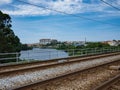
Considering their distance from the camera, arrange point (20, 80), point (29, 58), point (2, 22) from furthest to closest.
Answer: point (2, 22)
point (29, 58)
point (20, 80)

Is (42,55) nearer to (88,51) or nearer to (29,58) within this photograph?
(29,58)

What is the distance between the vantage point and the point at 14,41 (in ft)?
169

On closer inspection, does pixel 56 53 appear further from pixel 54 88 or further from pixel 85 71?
pixel 54 88

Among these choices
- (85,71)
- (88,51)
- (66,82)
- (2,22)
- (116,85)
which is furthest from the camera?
(2,22)

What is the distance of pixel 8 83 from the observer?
12.0 m

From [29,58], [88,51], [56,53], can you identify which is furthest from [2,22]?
[29,58]

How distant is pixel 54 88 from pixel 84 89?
1.13 m

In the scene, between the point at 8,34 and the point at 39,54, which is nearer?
the point at 39,54

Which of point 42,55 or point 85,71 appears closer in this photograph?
point 85,71

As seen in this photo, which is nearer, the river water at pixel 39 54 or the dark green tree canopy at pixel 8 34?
the river water at pixel 39 54

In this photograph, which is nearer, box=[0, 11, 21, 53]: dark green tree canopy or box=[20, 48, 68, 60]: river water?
box=[20, 48, 68, 60]: river water

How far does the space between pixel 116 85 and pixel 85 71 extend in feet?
16.2

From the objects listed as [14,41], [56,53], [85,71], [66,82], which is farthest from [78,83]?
[14,41]

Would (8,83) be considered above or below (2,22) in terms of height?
below
